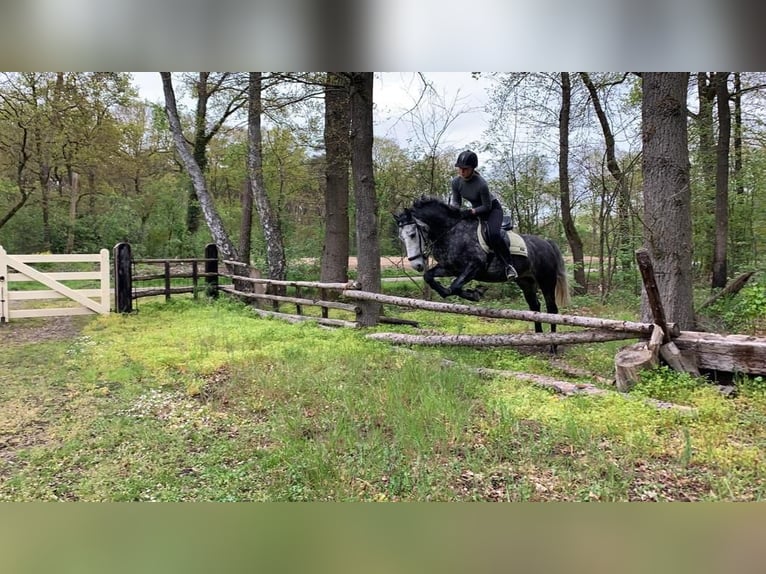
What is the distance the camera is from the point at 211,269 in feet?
9.03

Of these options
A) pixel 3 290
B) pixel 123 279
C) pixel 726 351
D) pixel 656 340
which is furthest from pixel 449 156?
pixel 3 290

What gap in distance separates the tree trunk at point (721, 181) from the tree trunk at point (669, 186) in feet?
0.43

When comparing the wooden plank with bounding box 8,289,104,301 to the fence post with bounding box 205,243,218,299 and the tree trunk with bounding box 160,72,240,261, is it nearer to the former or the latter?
the fence post with bounding box 205,243,218,299

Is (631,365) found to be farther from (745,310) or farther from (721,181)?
(721,181)

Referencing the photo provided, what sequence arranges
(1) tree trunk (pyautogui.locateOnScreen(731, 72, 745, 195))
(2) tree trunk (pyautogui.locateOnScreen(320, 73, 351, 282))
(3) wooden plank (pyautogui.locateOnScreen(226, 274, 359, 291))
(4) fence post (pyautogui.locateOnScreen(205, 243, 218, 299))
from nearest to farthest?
(1) tree trunk (pyautogui.locateOnScreen(731, 72, 745, 195)) < (2) tree trunk (pyautogui.locateOnScreen(320, 73, 351, 282)) < (4) fence post (pyautogui.locateOnScreen(205, 243, 218, 299)) < (3) wooden plank (pyautogui.locateOnScreen(226, 274, 359, 291))

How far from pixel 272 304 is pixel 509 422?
1.58 metres

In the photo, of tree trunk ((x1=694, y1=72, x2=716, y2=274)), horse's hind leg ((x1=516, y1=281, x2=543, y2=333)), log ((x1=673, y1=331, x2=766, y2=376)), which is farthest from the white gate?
tree trunk ((x1=694, y1=72, x2=716, y2=274))

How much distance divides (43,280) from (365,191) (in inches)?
69.6

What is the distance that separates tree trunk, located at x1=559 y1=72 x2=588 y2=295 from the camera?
2418 millimetres

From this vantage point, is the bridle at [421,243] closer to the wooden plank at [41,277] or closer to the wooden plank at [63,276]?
the wooden plank at [63,276]

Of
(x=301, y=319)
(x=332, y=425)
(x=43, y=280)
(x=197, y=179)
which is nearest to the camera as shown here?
(x=332, y=425)

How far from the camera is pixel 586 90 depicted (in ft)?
7.92

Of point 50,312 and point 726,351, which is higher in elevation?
point 50,312

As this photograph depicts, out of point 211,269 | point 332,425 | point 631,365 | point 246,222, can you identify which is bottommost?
point 332,425
